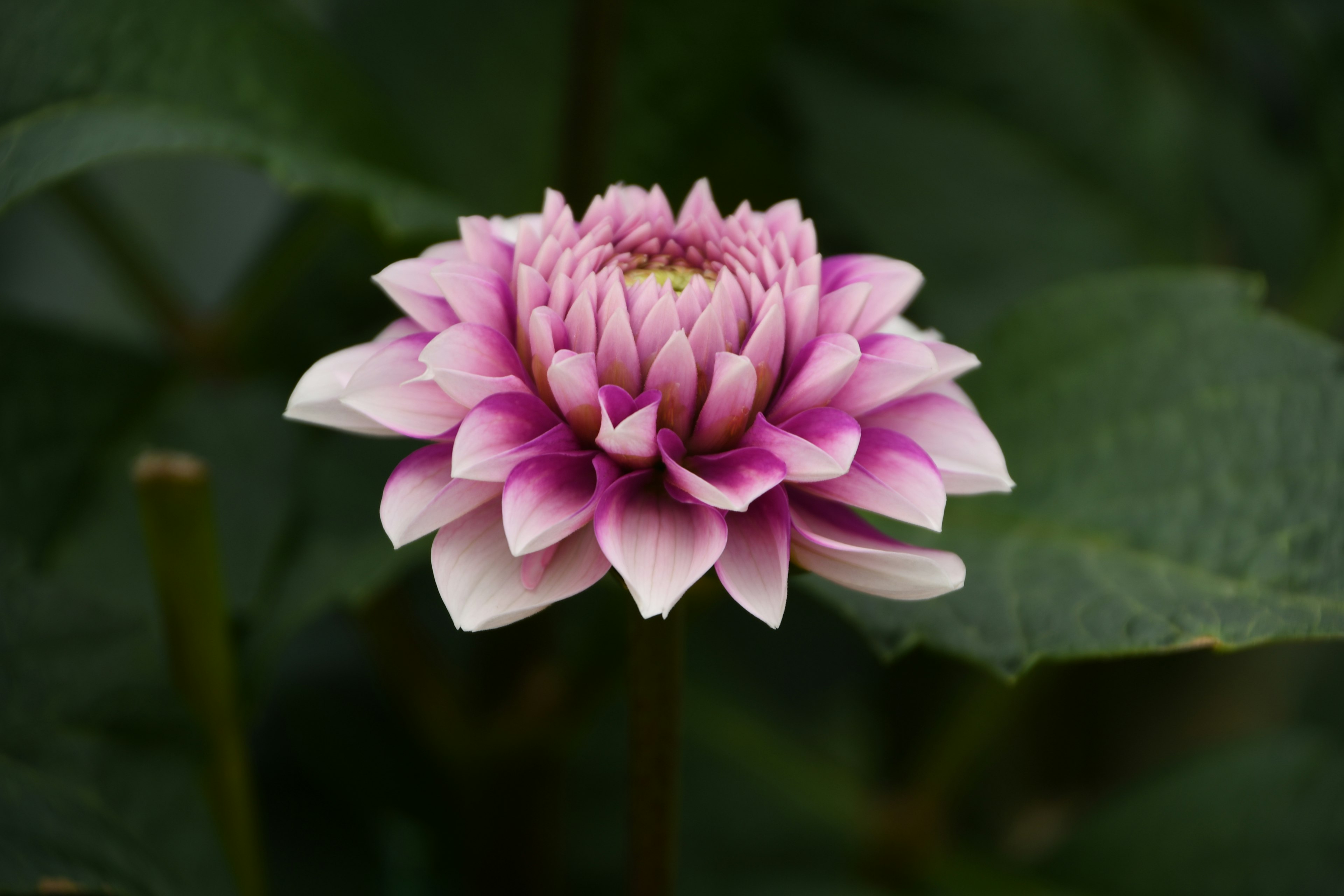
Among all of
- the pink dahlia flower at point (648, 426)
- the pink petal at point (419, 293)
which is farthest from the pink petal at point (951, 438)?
the pink petal at point (419, 293)

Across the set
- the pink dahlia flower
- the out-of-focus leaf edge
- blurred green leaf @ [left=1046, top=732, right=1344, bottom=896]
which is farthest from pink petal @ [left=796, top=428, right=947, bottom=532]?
blurred green leaf @ [left=1046, top=732, right=1344, bottom=896]

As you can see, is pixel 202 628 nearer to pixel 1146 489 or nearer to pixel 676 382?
pixel 676 382

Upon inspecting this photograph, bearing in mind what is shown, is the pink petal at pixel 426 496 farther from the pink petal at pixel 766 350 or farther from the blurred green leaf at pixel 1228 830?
the blurred green leaf at pixel 1228 830

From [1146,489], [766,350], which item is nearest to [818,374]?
[766,350]

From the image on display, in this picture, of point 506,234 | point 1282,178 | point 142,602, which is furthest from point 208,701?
point 1282,178

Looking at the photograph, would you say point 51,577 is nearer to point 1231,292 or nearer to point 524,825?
point 524,825

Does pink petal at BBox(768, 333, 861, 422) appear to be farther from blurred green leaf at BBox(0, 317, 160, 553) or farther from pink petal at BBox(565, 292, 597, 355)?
blurred green leaf at BBox(0, 317, 160, 553)
